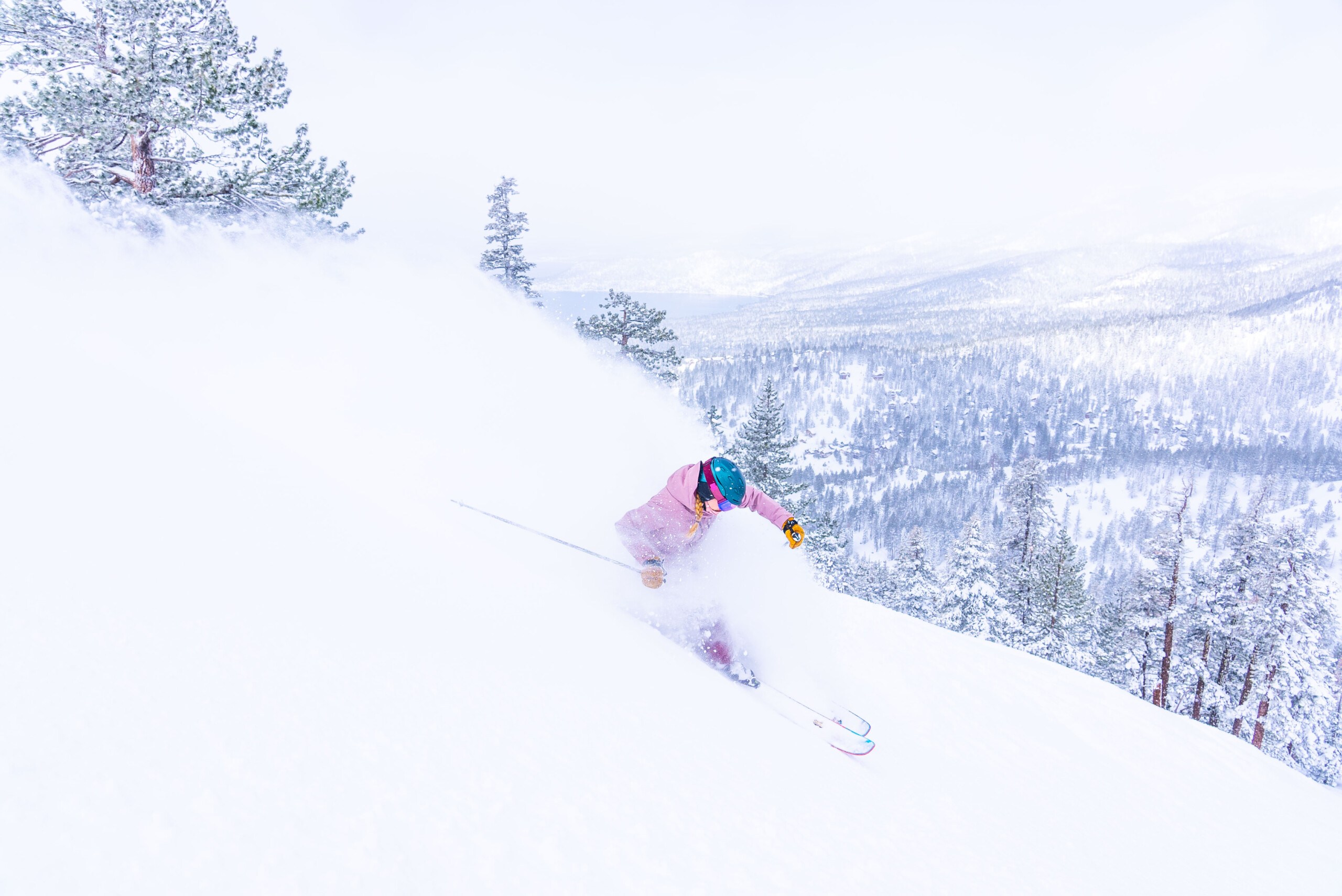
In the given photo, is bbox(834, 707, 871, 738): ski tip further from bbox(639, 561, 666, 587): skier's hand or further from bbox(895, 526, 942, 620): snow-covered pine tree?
bbox(895, 526, 942, 620): snow-covered pine tree

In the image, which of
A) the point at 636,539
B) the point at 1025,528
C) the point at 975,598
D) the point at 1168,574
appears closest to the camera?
the point at 636,539

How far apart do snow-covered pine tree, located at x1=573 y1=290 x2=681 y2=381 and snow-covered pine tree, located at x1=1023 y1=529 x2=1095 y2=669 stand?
17.5 m

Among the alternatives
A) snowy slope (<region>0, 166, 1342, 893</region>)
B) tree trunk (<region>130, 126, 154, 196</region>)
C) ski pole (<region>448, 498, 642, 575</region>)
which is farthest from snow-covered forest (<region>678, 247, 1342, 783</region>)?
tree trunk (<region>130, 126, 154, 196</region>)

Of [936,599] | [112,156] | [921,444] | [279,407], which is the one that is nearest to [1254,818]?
[279,407]

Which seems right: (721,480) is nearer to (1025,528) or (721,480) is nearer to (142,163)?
(142,163)

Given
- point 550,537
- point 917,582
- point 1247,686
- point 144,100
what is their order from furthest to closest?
point 917,582
point 1247,686
point 144,100
point 550,537

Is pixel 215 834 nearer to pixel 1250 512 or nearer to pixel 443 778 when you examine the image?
pixel 443 778

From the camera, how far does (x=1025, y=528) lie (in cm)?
2588

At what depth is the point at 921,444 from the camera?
163 m

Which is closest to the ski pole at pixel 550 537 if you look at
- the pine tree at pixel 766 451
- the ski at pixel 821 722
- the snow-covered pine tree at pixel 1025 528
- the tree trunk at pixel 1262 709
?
the ski at pixel 821 722

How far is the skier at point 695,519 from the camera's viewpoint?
498 cm

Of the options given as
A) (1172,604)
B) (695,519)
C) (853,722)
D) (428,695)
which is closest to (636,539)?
(695,519)

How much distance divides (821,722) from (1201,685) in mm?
23819

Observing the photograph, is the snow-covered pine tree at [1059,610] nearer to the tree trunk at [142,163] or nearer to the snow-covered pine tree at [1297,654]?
the snow-covered pine tree at [1297,654]
